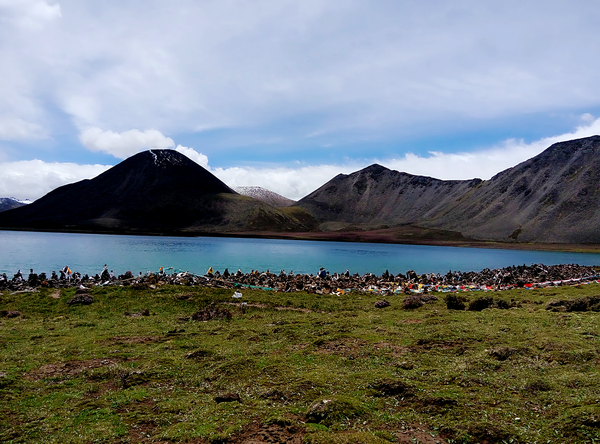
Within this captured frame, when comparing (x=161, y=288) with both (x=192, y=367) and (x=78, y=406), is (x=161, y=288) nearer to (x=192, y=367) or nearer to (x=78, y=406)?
(x=192, y=367)

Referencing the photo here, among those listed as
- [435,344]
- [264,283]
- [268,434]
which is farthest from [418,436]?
[264,283]

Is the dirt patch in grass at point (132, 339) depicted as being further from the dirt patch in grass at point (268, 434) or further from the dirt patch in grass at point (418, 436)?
the dirt patch in grass at point (418, 436)

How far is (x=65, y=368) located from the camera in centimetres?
1360

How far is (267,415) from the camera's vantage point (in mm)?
9359

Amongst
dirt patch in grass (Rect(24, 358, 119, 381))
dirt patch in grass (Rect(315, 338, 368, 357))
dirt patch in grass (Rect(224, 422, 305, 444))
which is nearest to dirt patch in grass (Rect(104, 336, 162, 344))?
dirt patch in grass (Rect(24, 358, 119, 381))

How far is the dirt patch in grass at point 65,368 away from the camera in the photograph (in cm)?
1284

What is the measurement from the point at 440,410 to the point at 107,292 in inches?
1093

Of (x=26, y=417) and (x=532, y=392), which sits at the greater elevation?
(x=532, y=392)

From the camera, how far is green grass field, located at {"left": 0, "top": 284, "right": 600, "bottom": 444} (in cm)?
863

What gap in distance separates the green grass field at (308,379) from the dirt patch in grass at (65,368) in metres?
Answer: 0.08

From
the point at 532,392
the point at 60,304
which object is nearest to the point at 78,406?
the point at 532,392

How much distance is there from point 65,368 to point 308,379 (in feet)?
30.5

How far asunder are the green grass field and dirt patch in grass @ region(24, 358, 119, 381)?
0.08 metres

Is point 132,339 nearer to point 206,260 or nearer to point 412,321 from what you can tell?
point 412,321
